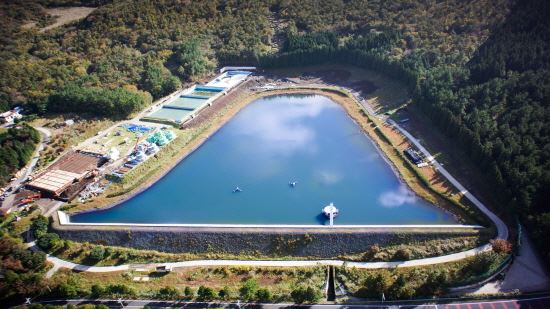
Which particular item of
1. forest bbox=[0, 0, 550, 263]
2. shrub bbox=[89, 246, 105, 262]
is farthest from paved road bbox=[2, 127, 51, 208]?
shrub bbox=[89, 246, 105, 262]

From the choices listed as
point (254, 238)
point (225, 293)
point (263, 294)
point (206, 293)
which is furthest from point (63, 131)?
point (263, 294)

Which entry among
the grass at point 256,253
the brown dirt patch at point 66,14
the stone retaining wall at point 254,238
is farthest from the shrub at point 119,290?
the brown dirt patch at point 66,14

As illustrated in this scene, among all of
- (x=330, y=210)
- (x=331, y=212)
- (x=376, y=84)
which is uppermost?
(x=376, y=84)

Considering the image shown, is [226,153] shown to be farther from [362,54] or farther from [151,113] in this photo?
[362,54]

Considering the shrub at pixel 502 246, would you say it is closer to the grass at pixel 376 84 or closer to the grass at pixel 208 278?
the grass at pixel 208 278

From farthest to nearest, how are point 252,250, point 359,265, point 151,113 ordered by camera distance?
point 151,113, point 252,250, point 359,265

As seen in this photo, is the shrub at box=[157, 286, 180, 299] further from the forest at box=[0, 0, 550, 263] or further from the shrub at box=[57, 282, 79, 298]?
the forest at box=[0, 0, 550, 263]

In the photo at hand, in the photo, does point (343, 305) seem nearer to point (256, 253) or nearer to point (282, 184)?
point (256, 253)

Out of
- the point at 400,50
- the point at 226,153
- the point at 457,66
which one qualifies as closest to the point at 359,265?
the point at 226,153
